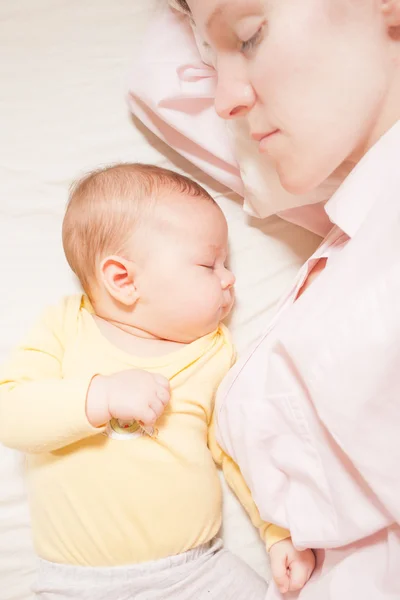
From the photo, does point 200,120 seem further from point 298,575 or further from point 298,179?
point 298,575

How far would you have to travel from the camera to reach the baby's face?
3.54ft

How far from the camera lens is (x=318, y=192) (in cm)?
111

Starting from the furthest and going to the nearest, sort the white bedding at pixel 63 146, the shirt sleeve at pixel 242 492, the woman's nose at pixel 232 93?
the white bedding at pixel 63 146 < the shirt sleeve at pixel 242 492 < the woman's nose at pixel 232 93

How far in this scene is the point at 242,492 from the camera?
43.2 inches

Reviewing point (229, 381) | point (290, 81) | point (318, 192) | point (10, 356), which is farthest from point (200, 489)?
point (290, 81)

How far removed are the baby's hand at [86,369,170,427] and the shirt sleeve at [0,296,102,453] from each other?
0.05ft

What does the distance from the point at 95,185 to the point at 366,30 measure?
49 centimetres

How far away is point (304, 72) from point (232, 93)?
110 millimetres

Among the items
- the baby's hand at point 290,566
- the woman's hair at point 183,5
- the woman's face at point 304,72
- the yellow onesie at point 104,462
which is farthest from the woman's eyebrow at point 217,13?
the baby's hand at point 290,566

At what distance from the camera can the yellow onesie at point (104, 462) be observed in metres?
1.01

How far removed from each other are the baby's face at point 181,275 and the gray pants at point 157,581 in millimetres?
364

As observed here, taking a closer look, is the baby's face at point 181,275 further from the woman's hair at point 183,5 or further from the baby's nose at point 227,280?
the woman's hair at point 183,5

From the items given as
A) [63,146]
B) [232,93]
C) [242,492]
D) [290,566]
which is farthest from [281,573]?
[63,146]

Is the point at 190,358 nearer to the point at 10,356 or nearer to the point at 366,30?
the point at 10,356
